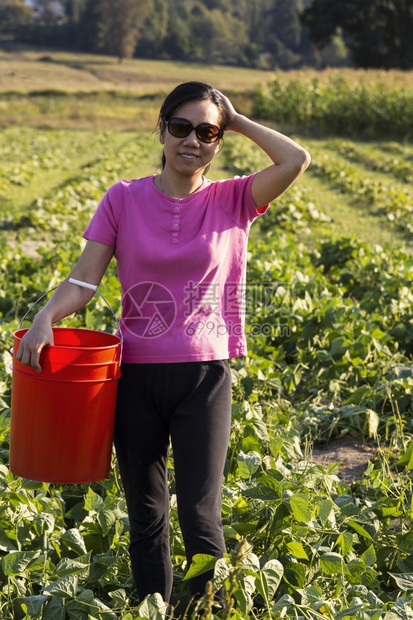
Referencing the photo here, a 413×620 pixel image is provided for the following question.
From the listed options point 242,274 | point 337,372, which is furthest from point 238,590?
point 337,372

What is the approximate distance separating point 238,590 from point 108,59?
81.5m

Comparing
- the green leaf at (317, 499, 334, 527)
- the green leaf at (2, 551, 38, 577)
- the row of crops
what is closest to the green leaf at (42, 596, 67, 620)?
the row of crops

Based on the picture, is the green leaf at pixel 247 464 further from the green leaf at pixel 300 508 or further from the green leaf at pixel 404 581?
the green leaf at pixel 404 581

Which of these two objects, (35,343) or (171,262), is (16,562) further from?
(171,262)

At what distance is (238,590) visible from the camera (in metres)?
2.15

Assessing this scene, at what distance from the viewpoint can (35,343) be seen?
6.98 feet

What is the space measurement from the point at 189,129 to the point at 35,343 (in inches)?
27.9

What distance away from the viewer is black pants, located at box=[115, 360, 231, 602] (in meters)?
2.10

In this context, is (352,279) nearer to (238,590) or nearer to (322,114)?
(238,590)

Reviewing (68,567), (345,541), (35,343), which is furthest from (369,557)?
(35,343)

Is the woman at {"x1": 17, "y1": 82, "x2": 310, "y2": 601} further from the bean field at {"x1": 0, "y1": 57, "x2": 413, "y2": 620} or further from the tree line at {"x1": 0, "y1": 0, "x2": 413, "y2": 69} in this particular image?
the tree line at {"x1": 0, "y1": 0, "x2": 413, "y2": 69}

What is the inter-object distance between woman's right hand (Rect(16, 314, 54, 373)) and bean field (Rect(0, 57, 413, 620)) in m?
0.64

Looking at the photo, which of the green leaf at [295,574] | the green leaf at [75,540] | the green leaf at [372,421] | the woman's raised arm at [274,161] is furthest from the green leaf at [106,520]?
the green leaf at [372,421]

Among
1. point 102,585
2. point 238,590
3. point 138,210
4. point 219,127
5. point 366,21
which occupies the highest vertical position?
point 366,21
